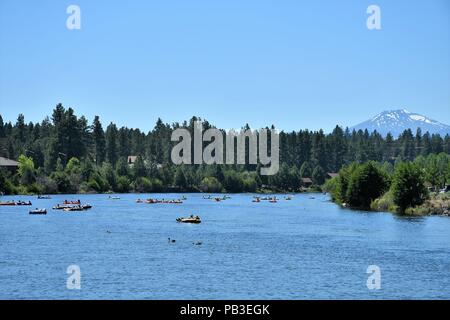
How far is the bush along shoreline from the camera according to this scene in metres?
137

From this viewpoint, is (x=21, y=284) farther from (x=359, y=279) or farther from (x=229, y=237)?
(x=229, y=237)

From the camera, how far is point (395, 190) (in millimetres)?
139875

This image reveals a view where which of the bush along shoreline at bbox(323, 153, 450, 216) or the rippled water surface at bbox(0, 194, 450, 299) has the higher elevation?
the bush along shoreline at bbox(323, 153, 450, 216)

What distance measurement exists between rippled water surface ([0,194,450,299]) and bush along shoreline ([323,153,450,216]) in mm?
13065

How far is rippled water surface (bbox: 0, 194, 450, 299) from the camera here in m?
56.3

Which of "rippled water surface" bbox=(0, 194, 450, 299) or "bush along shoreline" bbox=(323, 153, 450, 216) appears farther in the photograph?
"bush along shoreline" bbox=(323, 153, 450, 216)

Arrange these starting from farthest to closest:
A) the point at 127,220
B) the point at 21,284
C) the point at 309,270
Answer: the point at 127,220 → the point at 309,270 → the point at 21,284

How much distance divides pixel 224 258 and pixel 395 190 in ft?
244

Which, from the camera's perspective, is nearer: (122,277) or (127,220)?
(122,277)

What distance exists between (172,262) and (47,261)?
12468 millimetres

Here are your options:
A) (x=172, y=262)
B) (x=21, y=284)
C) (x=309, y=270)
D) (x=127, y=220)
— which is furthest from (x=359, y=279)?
(x=127, y=220)

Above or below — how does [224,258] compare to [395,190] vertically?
below

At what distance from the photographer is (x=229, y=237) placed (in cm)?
9538

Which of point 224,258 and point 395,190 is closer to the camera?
point 224,258
